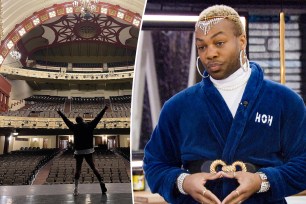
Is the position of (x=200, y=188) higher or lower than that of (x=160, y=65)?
lower

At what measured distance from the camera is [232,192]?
0.45 meters

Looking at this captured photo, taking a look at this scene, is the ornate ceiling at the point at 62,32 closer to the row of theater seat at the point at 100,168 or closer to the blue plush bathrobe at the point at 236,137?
the row of theater seat at the point at 100,168

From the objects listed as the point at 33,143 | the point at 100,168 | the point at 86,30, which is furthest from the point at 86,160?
the point at 86,30

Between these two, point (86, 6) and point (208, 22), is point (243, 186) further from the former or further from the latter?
point (86, 6)

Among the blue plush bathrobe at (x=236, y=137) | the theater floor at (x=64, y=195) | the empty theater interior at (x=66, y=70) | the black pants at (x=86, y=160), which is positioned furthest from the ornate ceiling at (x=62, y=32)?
the blue plush bathrobe at (x=236, y=137)

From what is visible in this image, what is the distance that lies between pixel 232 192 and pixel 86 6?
2.87ft

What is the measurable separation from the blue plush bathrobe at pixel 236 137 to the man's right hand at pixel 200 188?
0.09 feet

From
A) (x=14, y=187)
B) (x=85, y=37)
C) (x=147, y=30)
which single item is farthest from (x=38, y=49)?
(x=14, y=187)

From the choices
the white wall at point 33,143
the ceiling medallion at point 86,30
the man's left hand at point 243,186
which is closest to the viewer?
the man's left hand at point 243,186

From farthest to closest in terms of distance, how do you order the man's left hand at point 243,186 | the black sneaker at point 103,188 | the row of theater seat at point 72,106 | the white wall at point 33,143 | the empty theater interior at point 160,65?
the black sneaker at point 103,188, the white wall at point 33,143, the row of theater seat at point 72,106, the empty theater interior at point 160,65, the man's left hand at point 243,186

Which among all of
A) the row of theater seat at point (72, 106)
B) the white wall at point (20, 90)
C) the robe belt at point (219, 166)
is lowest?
the robe belt at point (219, 166)

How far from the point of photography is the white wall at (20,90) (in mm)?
1231

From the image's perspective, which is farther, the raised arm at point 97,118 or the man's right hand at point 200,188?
the raised arm at point 97,118

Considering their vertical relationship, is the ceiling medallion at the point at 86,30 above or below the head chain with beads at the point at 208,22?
above
